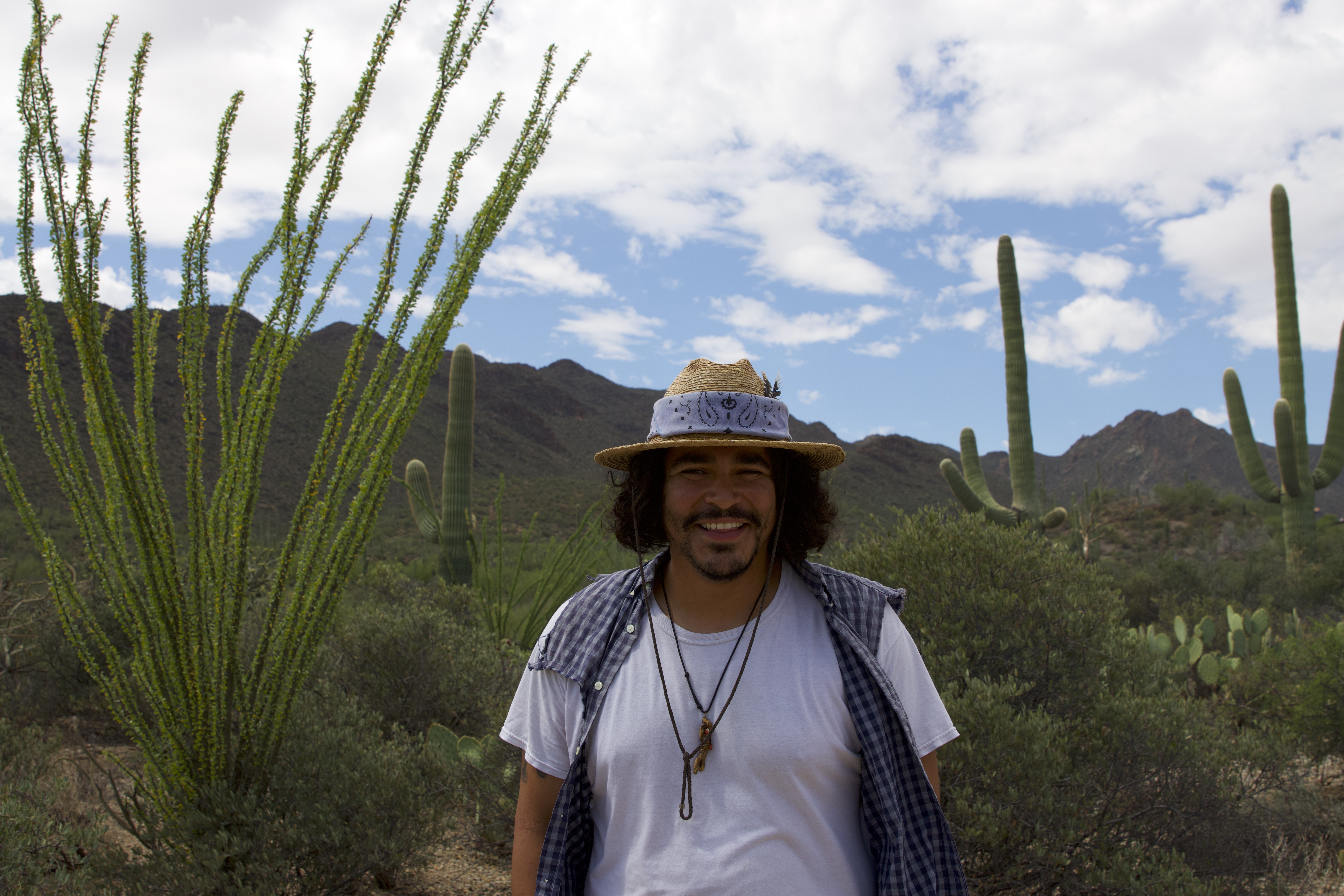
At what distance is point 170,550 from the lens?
10.5ft

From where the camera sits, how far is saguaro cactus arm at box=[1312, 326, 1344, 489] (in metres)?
14.9

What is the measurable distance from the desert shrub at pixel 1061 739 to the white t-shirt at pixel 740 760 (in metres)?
1.53

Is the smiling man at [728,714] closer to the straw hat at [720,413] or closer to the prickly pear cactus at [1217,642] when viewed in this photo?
the straw hat at [720,413]

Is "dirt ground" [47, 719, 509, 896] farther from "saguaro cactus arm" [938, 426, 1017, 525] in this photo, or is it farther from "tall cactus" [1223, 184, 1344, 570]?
"tall cactus" [1223, 184, 1344, 570]

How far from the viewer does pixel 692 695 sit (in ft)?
5.96

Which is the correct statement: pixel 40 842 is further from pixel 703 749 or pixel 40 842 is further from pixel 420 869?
pixel 703 749

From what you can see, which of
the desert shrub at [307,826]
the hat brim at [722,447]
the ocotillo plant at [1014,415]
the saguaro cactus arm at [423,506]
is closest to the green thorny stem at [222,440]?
the desert shrub at [307,826]

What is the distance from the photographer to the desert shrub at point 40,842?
321 centimetres

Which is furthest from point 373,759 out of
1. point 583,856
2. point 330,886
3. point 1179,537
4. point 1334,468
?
point 1179,537

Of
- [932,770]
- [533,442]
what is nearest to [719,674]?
[932,770]

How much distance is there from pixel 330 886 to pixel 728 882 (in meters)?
2.55

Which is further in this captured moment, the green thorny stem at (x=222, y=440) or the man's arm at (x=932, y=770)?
the green thorny stem at (x=222, y=440)

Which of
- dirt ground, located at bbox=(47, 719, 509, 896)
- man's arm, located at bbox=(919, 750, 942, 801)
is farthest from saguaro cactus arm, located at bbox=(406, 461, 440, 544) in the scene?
man's arm, located at bbox=(919, 750, 942, 801)

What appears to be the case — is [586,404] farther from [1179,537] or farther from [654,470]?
[654,470]
